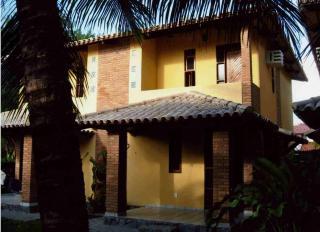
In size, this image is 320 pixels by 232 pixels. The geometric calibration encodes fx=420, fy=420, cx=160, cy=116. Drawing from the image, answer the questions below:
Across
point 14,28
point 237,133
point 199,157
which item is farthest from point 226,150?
point 14,28

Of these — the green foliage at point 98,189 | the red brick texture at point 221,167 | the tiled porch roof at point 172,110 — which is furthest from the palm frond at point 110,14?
the green foliage at point 98,189

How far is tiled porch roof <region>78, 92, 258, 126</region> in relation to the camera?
988 centimetres

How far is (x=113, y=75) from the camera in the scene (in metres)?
14.5

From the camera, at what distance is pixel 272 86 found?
49.6 ft

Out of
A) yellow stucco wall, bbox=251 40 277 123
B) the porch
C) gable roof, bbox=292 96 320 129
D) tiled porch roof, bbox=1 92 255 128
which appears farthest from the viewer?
yellow stucco wall, bbox=251 40 277 123

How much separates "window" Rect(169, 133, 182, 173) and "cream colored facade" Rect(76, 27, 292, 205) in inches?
6.4

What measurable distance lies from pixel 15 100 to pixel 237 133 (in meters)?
6.57

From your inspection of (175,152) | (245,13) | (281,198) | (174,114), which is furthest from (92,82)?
(245,13)

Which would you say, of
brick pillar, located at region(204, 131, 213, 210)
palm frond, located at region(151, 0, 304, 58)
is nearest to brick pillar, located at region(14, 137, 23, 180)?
brick pillar, located at region(204, 131, 213, 210)

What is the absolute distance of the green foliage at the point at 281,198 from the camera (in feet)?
19.6

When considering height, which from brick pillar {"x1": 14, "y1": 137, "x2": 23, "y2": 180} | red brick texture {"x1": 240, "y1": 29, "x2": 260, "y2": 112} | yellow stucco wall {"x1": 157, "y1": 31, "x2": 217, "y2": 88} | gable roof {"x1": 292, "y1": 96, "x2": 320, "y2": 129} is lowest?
brick pillar {"x1": 14, "y1": 137, "x2": 23, "y2": 180}

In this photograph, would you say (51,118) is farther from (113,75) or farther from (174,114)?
(113,75)

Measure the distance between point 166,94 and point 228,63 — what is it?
2206mm

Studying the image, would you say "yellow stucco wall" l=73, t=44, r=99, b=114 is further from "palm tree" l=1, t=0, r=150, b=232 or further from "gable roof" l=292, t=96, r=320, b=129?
"palm tree" l=1, t=0, r=150, b=232
